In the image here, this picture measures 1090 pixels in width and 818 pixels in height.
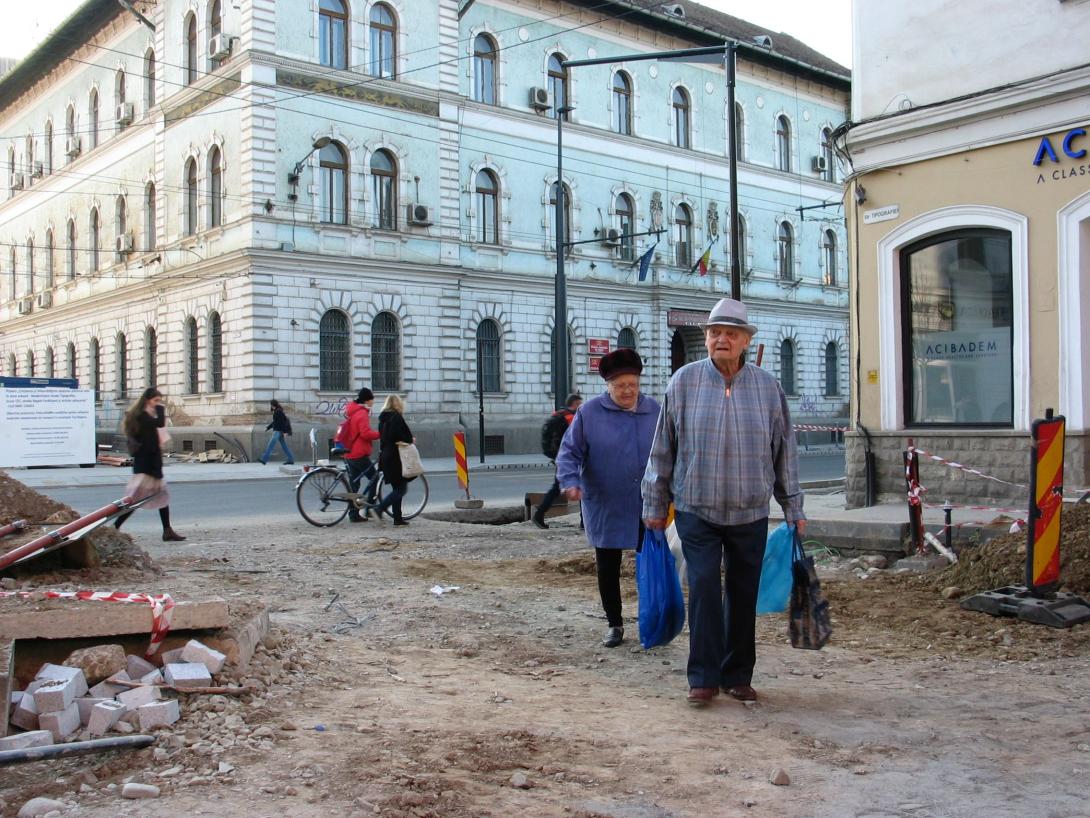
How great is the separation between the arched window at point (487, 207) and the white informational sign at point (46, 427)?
12.4 m

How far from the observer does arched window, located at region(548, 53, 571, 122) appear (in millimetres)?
35125

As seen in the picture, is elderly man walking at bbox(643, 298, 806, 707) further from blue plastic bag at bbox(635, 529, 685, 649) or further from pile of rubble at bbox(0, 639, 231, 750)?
pile of rubble at bbox(0, 639, 231, 750)

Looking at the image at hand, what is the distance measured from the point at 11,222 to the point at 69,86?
9505mm

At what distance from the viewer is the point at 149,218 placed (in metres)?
34.6

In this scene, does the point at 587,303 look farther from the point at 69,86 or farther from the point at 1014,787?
the point at 1014,787

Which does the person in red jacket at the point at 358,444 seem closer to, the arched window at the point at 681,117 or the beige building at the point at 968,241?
the beige building at the point at 968,241

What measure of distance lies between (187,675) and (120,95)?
35068 millimetres

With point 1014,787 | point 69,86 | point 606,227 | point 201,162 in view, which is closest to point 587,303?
point 606,227

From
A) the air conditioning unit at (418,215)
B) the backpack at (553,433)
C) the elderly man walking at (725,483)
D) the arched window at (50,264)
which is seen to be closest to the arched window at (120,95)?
the arched window at (50,264)

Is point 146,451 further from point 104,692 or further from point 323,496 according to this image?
point 104,692

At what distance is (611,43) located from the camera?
3644cm

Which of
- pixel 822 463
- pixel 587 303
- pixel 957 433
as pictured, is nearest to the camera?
pixel 957 433

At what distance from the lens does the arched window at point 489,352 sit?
33531 mm

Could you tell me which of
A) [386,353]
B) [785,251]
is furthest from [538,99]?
[785,251]
